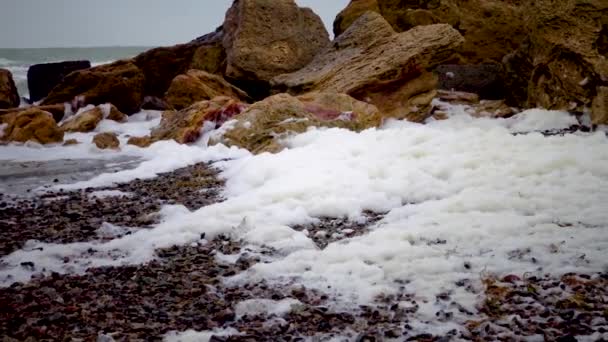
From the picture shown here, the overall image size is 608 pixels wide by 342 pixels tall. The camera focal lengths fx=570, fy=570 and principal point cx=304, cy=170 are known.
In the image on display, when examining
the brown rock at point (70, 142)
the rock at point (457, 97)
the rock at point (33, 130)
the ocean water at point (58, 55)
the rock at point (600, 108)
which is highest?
the rock at point (600, 108)

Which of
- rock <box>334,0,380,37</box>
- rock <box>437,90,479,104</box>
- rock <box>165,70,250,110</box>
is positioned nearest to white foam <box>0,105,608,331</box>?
rock <box>437,90,479,104</box>

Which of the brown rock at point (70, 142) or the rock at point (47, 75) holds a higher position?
the rock at point (47, 75)

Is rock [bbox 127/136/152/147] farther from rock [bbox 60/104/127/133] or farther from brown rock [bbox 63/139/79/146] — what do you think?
rock [bbox 60/104/127/133]

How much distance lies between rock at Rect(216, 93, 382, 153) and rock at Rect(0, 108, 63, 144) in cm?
356

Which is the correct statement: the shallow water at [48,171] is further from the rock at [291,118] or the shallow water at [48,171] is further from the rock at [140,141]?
the rock at [291,118]

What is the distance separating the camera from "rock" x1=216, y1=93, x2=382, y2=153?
28.0ft

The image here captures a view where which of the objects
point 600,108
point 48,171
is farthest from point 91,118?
point 600,108

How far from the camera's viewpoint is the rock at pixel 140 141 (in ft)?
32.9

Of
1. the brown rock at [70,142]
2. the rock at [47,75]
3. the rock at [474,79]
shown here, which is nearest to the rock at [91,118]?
the brown rock at [70,142]

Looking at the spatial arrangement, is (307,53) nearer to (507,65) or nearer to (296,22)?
(296,22)

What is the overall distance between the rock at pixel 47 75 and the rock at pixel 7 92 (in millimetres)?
2249

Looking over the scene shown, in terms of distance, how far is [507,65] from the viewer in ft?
35.7

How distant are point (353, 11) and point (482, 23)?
3.05 metres

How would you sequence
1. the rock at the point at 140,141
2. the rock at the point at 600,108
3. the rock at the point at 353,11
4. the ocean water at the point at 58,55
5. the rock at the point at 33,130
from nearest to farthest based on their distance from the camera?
the rock at the point at 600,108
the rock at the point at 140,141
the rock at the point at 33,130
the rock at the point at 353,11
the ocean water at the point at 58,55
